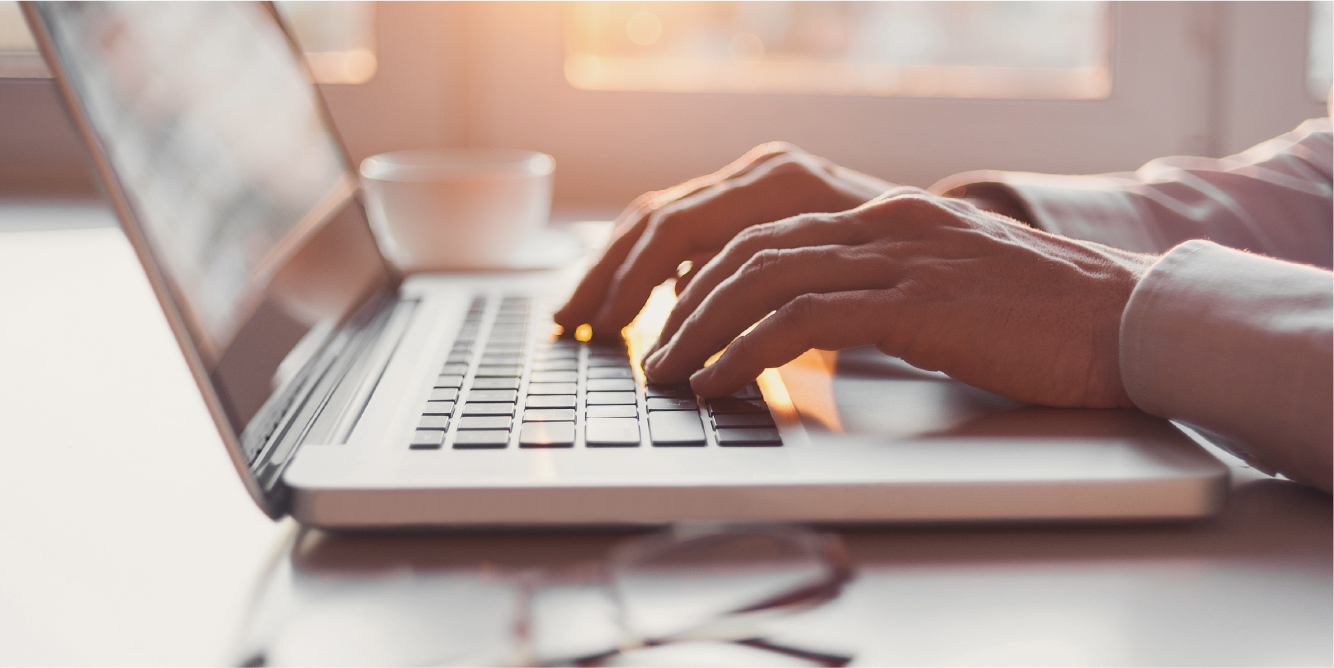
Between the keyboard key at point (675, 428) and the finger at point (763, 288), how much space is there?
0.05 meters

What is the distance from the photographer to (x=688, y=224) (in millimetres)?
582

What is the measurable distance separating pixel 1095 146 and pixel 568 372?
1004 millimetres

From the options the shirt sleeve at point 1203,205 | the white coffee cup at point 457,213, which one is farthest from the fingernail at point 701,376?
the white coffee cup at point 457,213

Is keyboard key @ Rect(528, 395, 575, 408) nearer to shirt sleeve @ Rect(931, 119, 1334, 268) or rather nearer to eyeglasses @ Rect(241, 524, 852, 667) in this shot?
eyeglasses @ Rect(241, 524, 852, 667)

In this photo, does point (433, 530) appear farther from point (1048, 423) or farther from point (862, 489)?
point (1048, 423)

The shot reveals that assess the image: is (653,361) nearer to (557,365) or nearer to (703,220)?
(557,365)

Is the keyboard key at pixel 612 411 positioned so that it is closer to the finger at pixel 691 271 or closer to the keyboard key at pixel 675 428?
the keyboard key at pixel 675 428

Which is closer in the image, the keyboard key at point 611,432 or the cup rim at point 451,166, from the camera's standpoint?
the keyboard key at point 611,432

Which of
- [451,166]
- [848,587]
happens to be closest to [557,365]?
[848,587]

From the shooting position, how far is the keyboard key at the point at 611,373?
0.46 metres

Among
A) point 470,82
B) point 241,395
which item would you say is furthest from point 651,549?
point 470,82

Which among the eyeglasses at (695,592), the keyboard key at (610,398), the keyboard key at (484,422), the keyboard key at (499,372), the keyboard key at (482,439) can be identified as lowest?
the eyeglasses at (695,592)

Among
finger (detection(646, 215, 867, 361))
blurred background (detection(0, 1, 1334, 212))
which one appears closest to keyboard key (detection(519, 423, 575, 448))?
finger (detection(646, 215, 867, 361))

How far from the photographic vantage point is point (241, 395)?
0.34 m
